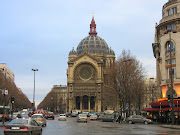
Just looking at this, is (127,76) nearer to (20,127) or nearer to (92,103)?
(20,127)

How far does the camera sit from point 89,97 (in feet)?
433

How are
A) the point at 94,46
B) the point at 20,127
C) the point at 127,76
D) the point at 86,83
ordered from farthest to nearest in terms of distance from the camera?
the point at 94,46 < the point at 86,83 < the point at 127,76 < the point at 20,127

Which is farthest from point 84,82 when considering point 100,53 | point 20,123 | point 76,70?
point 20,123

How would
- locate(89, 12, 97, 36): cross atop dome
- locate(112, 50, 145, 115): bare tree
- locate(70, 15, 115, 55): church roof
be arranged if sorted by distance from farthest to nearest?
1. locate(89, 12, 97, 36): cross atop dome
2. locate(70, 15, 115, 55): church roof
3. locate(112, 50, 145, 115): bare tree

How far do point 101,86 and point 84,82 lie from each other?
7540mm

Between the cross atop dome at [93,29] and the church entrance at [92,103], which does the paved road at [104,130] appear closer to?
the church entrance at [92,103]

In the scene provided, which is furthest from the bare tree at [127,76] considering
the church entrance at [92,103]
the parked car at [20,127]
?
the church entrance at [92,103]

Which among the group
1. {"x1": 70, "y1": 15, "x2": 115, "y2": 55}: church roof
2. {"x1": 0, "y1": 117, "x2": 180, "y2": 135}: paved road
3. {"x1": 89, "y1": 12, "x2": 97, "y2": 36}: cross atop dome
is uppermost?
{"x1": 89, "y1": 12, "x2": 97, "y2": 36}: cross atop dome

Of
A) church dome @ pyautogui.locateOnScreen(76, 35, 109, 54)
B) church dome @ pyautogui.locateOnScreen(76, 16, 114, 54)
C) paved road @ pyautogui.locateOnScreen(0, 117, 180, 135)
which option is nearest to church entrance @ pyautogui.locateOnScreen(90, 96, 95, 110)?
church dome @ pyautogui.locateOnScreen(76, 16, 114, 54)

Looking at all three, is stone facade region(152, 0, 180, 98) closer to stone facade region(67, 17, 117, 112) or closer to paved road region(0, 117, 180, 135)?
paved road region(0, 117, 180, 135)

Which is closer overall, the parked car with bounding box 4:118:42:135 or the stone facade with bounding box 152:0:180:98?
the parked car with bounding box 4:118:42:135

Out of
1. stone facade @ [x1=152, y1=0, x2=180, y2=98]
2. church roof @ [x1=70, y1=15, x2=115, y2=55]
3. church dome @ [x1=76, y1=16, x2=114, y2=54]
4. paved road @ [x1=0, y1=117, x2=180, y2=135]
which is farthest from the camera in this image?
church dome @ [x1=76, y1=16, x2=114, y2=54]

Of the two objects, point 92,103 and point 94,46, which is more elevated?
point 94,46

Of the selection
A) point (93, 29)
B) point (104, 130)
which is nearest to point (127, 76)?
point (104, 130)
